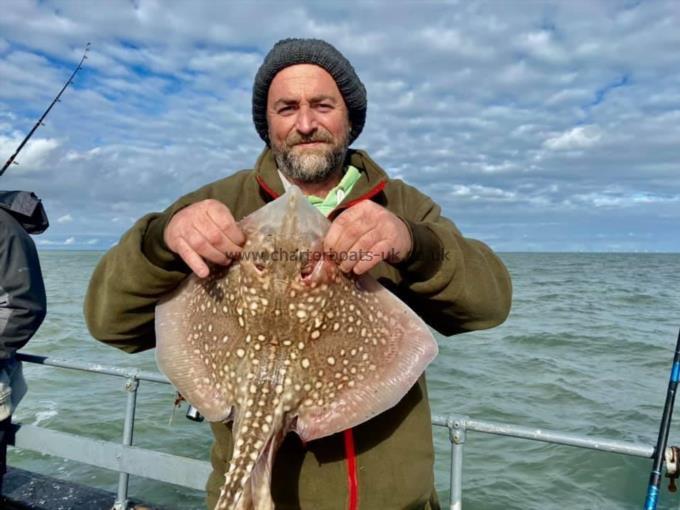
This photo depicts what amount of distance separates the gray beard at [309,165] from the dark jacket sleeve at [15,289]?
9.86ft

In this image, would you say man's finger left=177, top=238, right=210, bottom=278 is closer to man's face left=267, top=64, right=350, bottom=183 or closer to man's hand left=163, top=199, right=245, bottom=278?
man's hand left=163, top=199, right=245, bottom=278

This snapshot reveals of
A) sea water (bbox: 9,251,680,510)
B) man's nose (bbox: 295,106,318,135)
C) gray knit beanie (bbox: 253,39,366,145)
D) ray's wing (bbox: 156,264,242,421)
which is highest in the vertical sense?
gray knit beanie (bbox: 253,39,366,145)

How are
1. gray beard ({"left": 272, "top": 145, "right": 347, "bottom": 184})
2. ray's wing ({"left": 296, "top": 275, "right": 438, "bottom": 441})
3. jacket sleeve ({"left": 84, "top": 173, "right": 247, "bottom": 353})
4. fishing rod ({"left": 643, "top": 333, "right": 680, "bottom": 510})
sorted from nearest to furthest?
ray's wing ({"left": 296, "top": 275, "right": 438, "bottom": 441})
jacket sleeve ({"left": 84, "top": 173, "right": 247, "bottom": 353})
gray beard ({"left": 272, "top": 145, "right": 347, "bottom": 184})
fishing rod ({"left": 643, "top": 333, "right": 680, "bottom": 510})

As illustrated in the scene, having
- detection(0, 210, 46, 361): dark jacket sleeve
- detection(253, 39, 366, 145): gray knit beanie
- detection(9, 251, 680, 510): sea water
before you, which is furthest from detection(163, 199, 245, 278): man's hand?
detection(9, 251, 680, 510): sea water

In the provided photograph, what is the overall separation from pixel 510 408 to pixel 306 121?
10268 millimetres

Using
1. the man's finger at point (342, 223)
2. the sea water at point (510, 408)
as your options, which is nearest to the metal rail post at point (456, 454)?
the man's finger at point (342, 223)

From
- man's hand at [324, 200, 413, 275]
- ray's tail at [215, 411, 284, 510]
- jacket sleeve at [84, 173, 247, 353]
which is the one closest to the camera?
ray's tail at [215, 411, 284, 510]

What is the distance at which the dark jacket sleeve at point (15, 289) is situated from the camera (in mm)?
4309

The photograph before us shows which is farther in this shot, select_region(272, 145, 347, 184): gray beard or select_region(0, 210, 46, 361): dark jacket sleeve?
select_region(0, 210, 46, 361): dark jacket sleeve

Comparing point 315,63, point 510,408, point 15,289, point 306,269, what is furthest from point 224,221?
point 510,408

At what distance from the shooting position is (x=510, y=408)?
11227 millimetres

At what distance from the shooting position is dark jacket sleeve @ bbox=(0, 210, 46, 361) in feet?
14.1

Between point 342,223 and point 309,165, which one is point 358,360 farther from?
point 309,165

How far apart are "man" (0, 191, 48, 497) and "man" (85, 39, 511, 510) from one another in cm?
253
